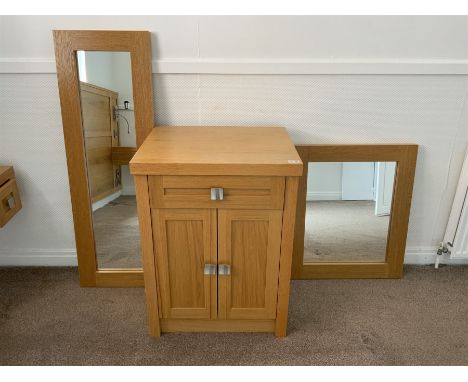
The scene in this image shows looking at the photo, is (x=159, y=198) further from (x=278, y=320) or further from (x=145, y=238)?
(x=278, y=320)

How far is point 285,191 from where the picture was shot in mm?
1160

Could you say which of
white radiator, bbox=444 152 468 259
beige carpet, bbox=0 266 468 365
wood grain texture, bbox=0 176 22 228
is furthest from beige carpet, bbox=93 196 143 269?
white radiator, bbox=444 152 468 259

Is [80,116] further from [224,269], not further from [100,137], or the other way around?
[224,269]

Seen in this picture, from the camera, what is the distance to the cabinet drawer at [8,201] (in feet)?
5.17

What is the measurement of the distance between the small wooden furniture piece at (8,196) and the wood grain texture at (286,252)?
1.29 metres

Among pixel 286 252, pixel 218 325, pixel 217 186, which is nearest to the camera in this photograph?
pixel 217 186

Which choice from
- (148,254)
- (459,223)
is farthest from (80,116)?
(459,223)

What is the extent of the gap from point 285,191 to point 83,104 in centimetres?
106

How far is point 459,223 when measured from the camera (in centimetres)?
175

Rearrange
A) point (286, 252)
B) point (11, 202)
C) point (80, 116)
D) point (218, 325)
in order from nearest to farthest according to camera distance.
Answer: point (286, 252)
point (218, 325)
point (80, 116)
point (11, 202)

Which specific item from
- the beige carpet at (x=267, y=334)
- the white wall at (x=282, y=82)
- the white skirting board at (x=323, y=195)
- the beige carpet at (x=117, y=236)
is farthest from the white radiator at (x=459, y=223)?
the beige carpet at (x=117, y=236)

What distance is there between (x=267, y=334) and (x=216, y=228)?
55 centimetres

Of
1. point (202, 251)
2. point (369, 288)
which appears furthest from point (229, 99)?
point (369, 288)

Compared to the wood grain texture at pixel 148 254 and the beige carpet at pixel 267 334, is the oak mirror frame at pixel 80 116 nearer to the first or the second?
the beige carpet at pixel 267 334
